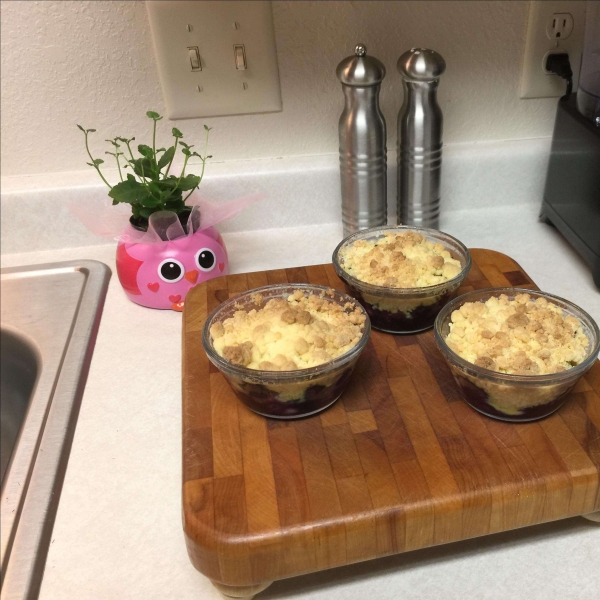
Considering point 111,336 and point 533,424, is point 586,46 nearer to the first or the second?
point 533,424

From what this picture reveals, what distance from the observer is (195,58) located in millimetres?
979

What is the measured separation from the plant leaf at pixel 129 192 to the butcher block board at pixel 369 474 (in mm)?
305

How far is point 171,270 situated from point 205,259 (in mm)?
54

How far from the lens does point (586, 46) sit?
3.14ft

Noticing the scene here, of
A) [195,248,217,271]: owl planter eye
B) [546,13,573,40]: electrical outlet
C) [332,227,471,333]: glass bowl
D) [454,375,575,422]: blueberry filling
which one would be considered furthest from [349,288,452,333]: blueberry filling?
[546,13,573,40]: electrical outlet

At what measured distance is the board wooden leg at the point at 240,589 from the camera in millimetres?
560

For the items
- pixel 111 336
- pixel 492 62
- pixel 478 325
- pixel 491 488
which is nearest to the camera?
pixel 491 488

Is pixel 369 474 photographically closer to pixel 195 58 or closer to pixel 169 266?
pixel 169 266

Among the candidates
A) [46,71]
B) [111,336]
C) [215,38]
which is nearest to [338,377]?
[111,336]

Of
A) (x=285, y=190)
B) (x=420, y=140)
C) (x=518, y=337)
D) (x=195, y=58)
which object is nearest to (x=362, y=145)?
(x=420, y=140)

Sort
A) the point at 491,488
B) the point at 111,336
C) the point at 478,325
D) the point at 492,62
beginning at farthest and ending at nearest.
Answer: the point at 492,62 → the point at 111,336 → the point at 478,325 → the point at 491,488

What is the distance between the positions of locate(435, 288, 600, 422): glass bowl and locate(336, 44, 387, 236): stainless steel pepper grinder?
374mm

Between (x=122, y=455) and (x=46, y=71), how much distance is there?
0.66m

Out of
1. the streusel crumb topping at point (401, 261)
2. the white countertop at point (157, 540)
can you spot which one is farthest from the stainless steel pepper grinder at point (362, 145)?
the white countertop at point (157, 540)
